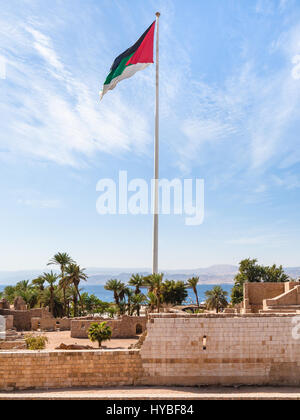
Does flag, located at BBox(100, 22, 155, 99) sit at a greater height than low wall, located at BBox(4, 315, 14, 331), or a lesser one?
greater

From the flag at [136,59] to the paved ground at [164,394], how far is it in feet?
56.2

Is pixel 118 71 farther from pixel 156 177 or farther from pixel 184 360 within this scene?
pixel 184 360

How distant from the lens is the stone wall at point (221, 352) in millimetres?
11664

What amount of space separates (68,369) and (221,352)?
17.8 feet

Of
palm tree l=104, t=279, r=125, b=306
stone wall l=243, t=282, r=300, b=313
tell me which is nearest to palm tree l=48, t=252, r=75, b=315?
palm tree l=104, t=279, r=125, b=306

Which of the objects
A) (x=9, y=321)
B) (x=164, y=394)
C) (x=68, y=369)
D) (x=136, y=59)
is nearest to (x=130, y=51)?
(x=136, y=59)

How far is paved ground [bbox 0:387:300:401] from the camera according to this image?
10.6m

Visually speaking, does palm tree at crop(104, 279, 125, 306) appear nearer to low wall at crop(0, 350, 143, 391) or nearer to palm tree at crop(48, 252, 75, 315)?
palm tree at crop(48, 252, 75, 315)

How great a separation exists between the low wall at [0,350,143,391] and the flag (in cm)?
1601

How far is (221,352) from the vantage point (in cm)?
1176

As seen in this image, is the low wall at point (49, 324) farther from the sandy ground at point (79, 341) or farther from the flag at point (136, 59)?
the flag at point (136, 59)

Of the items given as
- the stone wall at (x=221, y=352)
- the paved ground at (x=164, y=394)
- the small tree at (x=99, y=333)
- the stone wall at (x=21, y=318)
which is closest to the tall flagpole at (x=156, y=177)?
the small tree at (x=99, y=333)

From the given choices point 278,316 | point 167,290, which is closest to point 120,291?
point 167,290
